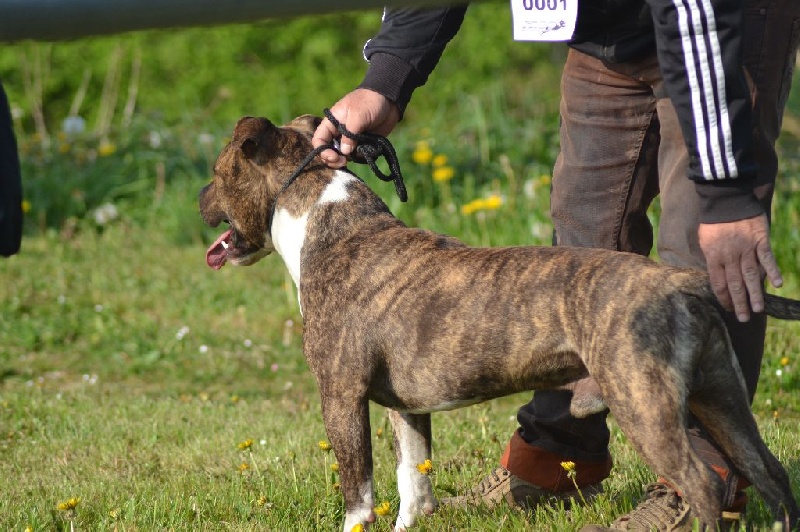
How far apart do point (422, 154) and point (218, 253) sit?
435 centimetres

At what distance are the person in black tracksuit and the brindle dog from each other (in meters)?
0.19

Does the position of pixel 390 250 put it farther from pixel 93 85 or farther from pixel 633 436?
pixel 93 85

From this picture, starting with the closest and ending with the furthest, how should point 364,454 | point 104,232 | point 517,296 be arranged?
point 517,296
point 364,454
point 104,232

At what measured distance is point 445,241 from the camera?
138 inches

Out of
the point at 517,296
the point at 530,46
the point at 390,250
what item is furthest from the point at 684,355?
the point at 530,46

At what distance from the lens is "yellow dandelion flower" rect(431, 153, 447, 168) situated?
8.06 metres

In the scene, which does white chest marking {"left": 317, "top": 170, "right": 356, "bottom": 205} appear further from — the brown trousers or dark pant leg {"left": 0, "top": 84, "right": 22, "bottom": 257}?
dark pant leg {"left": 0, "top": 84, "right": 22, "bottom": 257}

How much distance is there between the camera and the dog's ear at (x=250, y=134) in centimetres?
372

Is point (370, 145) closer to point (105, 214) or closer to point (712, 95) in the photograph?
point (712, 95)

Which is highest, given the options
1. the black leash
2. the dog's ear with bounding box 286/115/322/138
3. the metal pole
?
the metal pole

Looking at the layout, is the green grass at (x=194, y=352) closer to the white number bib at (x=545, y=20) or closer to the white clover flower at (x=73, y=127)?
the white clover flower at (x=73, y=127)

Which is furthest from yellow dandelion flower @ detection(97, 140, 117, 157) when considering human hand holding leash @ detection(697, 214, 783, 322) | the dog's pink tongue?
human hand holding leash @ detection(697, 214, 783, 322)

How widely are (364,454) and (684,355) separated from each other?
1055mm

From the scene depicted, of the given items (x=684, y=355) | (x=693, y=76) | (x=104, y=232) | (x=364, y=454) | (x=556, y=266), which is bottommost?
(x=104, y=232)
